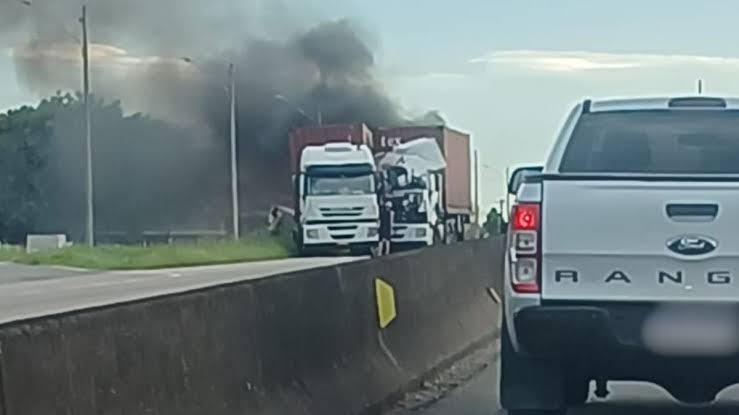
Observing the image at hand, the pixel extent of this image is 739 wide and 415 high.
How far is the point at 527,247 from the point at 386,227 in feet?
141

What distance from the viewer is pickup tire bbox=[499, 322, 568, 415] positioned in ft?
32.8

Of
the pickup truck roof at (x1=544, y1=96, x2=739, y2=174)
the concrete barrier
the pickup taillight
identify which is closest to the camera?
the concrete barrier

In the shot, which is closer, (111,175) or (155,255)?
(155,255)

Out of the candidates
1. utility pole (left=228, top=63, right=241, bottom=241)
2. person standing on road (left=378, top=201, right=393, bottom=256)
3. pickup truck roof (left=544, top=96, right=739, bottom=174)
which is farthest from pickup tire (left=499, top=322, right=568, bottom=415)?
utility pole (left=228, top=63, right=241, bottom=241)

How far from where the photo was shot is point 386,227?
52.0m

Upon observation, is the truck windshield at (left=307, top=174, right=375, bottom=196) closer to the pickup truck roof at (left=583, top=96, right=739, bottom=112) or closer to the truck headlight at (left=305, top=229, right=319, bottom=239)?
the truck headlight at (left=305, top=229, right=319, bottom=239)

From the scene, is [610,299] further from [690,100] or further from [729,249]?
[690,100]

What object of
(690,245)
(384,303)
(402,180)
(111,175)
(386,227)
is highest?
(111,175)

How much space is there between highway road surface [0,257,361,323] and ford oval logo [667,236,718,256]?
13344mm

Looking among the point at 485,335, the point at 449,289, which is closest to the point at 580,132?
the point at 449,289

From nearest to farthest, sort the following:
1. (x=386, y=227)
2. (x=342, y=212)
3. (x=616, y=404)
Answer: (x=616, y=404) < (x=342, y=212) < (x=386, y=227)

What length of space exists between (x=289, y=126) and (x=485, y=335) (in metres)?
65.7

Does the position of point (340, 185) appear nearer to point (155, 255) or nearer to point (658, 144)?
point (155, 255)

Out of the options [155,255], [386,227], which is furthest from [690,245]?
[155,255]
